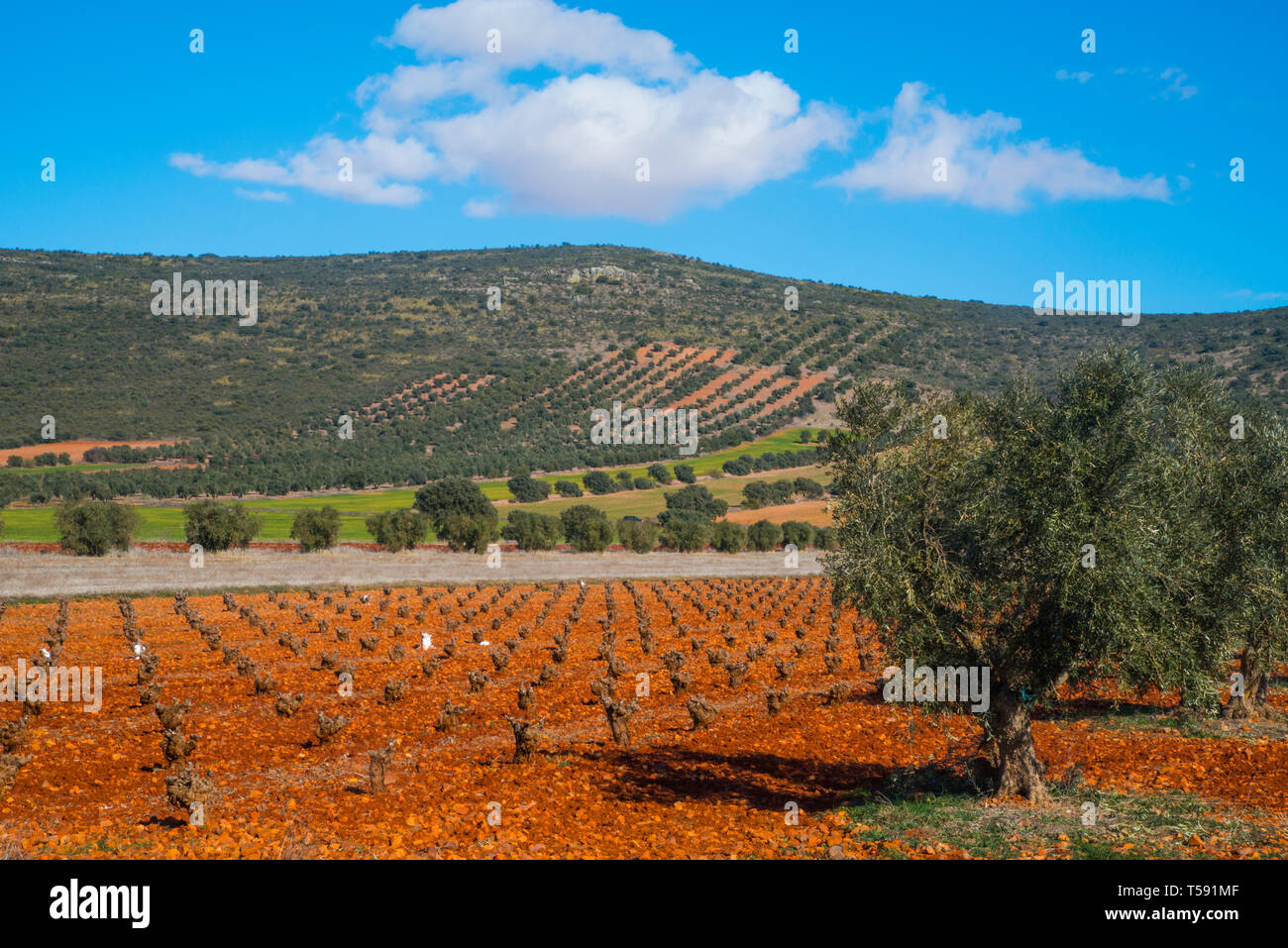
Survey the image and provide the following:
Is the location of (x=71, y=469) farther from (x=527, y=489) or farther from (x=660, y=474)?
(x=660, y=474)

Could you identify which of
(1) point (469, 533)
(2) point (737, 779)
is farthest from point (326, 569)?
(2) point (737, 779)

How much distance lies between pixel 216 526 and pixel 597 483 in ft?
148

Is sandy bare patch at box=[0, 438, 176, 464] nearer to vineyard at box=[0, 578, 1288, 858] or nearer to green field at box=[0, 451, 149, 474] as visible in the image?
green field at box=[0, 451, 149, 474]

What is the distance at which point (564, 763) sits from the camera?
1585 cm

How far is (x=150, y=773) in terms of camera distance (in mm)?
15188

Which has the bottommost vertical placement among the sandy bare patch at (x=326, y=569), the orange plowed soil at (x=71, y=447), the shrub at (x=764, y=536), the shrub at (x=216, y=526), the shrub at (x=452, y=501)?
the sandy bare patch at (x=326, y=569)

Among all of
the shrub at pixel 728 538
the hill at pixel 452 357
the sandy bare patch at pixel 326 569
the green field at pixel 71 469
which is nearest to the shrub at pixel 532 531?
the sandy bare patch at pixel 326 569

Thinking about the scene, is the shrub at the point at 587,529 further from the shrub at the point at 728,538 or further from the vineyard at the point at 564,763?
the vineyard at the point at 564,763

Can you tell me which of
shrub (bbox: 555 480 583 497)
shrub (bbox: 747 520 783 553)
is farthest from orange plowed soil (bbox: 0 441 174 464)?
shrub (bbox: 747 520 783 553)

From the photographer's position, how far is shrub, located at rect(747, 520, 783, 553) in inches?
3086

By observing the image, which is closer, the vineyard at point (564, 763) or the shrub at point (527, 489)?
the vineyard at point (564, 763)

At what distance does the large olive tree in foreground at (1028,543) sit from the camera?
35.9 ft

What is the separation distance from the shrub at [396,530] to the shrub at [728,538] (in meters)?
24.1

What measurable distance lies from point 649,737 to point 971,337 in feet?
485
